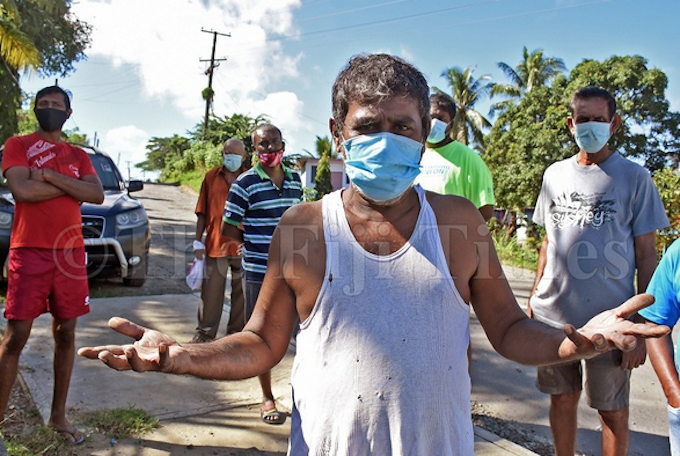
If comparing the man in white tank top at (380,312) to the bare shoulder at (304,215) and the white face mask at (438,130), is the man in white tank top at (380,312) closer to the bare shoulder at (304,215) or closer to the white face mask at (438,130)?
the bare shoulder at (304,215)

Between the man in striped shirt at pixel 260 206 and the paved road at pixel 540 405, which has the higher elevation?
the man in striped shirt at pixel 260 206

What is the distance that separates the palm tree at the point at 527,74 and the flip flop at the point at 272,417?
2924 cm

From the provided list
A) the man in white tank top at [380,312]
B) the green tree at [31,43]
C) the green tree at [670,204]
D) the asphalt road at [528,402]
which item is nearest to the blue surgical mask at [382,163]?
the man in white tank top at [380,312]

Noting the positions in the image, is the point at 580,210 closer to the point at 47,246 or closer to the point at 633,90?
the point at 47,246

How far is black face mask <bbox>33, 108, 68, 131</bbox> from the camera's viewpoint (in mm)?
3377

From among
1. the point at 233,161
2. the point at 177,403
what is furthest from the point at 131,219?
the point at 177,403

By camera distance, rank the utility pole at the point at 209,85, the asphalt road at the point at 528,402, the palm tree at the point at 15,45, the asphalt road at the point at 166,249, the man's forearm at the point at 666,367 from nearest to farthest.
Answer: the man's forearm at the point at 666,367, the asphalt road at the point at 528,402, the asphalt road at the point at 166,249, the palm tree at the point at 15,45, the utility pole at the point at 209,85

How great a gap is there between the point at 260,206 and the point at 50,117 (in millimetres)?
1464

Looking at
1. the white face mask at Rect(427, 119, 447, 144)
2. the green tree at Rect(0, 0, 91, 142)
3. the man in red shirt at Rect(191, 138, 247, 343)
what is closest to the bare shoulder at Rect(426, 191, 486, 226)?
the white face mask at Rect(427, 119, 447, 144)

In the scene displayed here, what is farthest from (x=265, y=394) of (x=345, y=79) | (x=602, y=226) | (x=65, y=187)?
(x=345, y=79)

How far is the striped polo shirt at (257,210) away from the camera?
13.1 feet

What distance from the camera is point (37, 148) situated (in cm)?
345

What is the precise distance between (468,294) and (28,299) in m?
2.66

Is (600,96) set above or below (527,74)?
below
